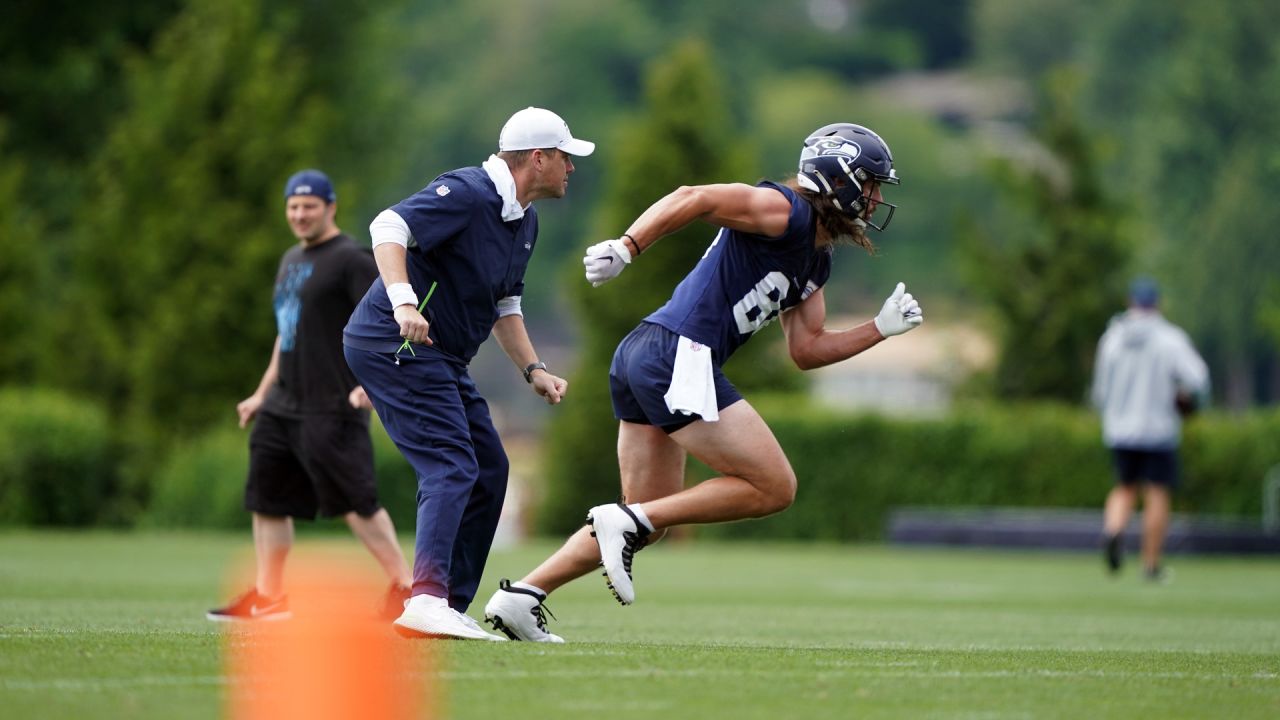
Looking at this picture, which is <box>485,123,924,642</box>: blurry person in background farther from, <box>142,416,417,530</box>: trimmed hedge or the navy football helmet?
<box>142,416,417,530</box>: trimmed hedge

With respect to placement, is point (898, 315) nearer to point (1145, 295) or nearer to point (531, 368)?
point (531, 368)

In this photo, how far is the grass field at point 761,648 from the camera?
6.17 m

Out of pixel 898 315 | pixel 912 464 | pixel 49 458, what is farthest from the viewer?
pixel 912 464

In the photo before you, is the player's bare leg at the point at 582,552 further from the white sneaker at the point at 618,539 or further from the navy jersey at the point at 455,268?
the navy jersey at the point at 455,268

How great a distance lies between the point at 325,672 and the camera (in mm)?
6949

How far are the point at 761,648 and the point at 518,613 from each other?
1.00 m

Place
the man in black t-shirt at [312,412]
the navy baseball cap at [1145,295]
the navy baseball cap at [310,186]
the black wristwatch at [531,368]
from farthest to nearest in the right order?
1. the navy baseball cap at [1145,295]
2. the navy baseball cap at [310,186]
3. the man in black t-shirt at [312,412]
4. the black wristwatch at [531,368]

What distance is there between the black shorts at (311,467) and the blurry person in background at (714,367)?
8.76 feet

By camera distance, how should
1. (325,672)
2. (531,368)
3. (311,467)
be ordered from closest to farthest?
(325,672)
(531,368)
(311,467)

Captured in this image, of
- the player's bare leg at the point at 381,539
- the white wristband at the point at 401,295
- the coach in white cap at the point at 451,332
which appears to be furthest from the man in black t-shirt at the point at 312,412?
the white wristband at the point at 401,295

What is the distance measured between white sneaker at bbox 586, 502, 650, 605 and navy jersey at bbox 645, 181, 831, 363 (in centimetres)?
76

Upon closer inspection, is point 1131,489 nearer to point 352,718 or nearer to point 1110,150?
point 352,718

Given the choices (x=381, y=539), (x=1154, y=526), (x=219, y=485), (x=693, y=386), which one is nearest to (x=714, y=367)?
(x=693, y=386)

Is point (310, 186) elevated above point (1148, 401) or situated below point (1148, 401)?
above
